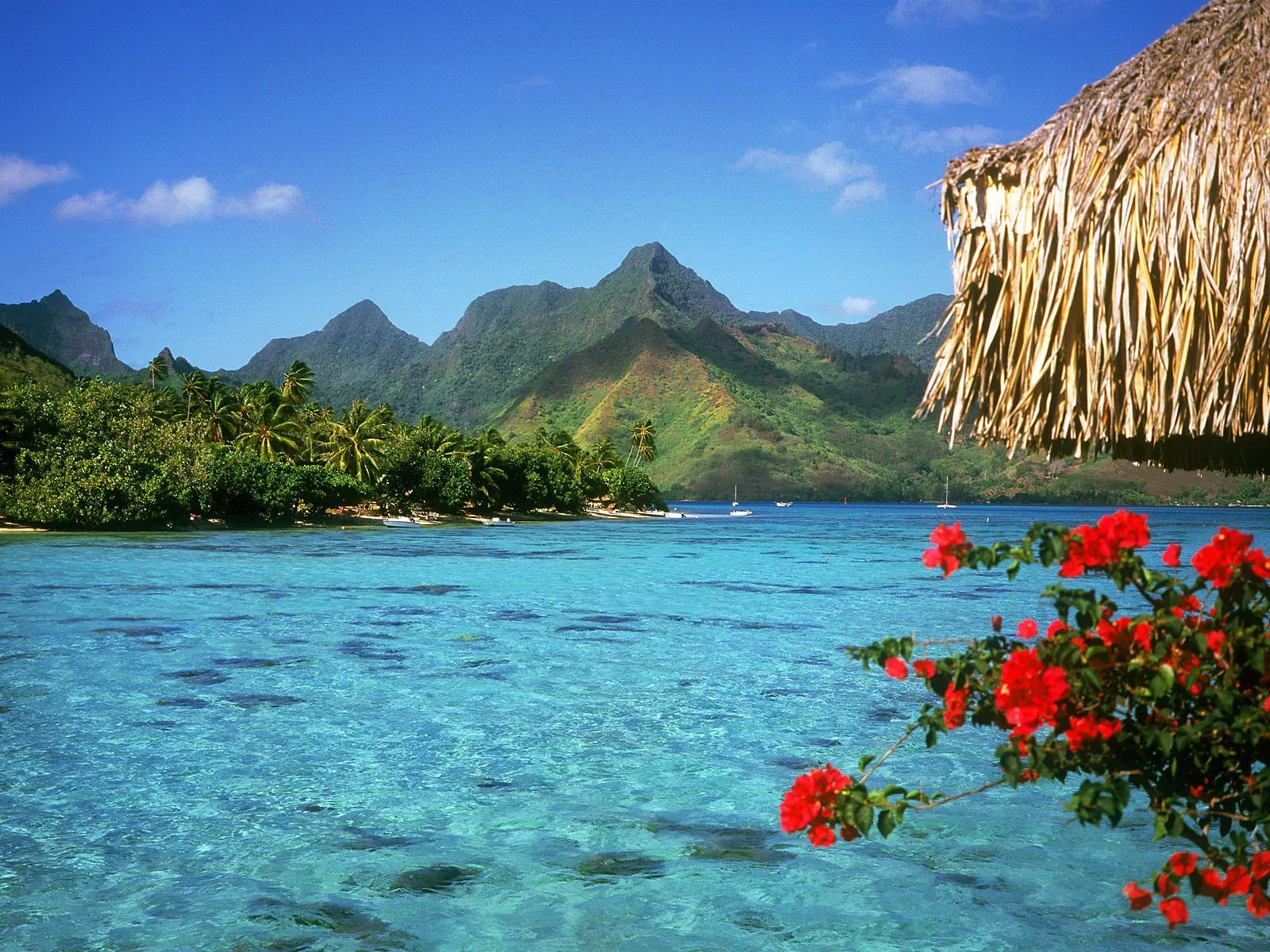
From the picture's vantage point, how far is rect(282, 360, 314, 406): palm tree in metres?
68.0

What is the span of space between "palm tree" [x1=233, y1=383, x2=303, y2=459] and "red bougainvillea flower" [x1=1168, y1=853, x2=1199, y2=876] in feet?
207

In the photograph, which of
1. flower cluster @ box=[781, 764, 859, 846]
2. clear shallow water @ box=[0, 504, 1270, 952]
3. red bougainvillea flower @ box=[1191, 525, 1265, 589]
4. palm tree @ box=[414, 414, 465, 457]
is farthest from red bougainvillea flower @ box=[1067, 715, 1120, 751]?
palm tree @ box=[414, 414, 465, 457]

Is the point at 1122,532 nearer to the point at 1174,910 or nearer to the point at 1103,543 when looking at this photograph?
the point at 1103,543

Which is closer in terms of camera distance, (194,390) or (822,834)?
(822,834)

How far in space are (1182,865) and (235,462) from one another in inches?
2126

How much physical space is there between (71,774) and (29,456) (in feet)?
136

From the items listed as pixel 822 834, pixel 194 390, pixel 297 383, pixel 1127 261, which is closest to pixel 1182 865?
pixel 822 834

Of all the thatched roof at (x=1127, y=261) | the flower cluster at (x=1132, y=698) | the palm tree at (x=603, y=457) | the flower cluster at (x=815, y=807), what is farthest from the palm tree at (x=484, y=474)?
the flower cluster at (x=1132, y=698)

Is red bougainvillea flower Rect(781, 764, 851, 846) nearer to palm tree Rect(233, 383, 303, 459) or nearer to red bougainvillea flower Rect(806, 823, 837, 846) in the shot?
red bougainvillea flower Rect(806, 823, 837, 846)

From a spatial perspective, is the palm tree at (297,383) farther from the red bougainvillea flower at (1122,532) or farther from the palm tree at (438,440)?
the red bougainvillea flower at (1122,532)

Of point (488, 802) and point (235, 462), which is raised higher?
point (235, 462)

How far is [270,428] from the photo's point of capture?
64.2 m

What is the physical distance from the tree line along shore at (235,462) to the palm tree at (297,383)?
116 mm

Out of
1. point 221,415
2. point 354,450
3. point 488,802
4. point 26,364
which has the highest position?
point 26,364
